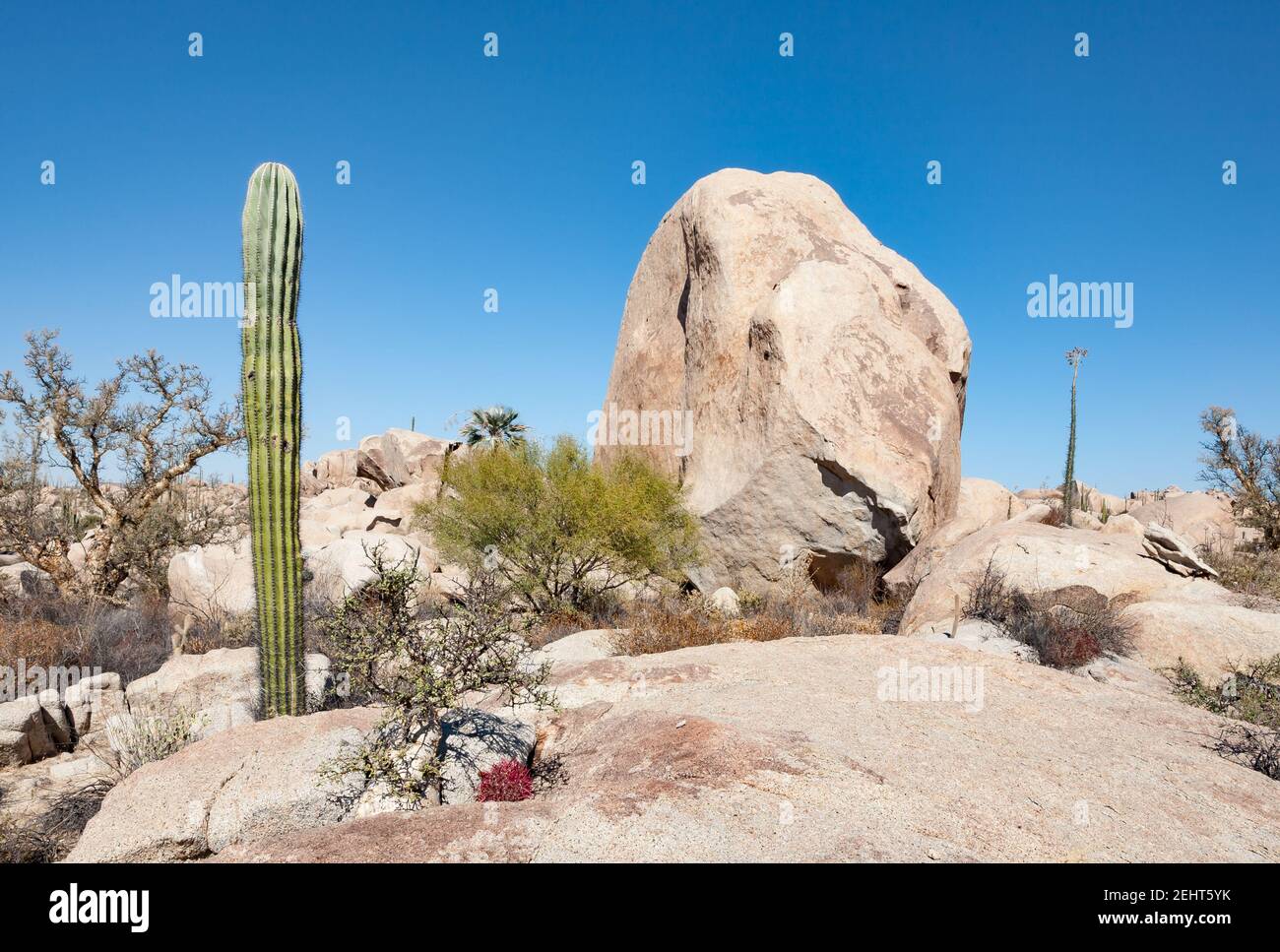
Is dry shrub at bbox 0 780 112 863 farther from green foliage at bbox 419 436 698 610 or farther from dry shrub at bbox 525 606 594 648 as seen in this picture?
green foliage at bbox 419 436 698 610

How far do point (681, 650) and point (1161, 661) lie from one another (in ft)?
16.6

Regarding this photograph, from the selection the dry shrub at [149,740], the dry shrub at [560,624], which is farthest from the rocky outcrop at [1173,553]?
the dry shrub at [149,740]

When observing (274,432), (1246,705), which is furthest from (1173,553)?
(274,432)

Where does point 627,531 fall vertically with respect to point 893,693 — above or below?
above

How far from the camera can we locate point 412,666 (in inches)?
180

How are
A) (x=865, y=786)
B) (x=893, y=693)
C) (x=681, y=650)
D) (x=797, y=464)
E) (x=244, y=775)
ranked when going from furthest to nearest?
(x=797, y=464) < (x=681, y=650) < (x=893, y=693) < (x=244, y=775) < (x=865, y=786)

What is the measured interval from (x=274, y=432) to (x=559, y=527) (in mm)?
5369

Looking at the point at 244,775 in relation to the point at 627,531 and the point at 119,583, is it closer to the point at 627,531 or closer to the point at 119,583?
the point at 627,531

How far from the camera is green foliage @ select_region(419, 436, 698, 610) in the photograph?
10609 mm

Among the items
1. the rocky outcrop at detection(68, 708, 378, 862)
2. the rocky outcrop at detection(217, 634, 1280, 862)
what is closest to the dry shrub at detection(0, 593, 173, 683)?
the rocky outcrop at detection(68, 708, 378, 862)

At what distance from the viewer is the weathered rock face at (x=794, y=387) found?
1139 cm

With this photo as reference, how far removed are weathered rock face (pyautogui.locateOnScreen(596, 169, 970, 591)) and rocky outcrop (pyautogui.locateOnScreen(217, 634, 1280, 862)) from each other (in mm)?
5163
